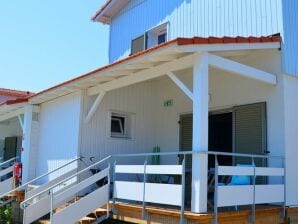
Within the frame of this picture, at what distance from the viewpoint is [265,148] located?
877 centimetres

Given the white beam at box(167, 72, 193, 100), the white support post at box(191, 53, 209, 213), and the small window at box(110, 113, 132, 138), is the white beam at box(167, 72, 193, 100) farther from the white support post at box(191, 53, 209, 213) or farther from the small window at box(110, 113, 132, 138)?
the small window at box(110, 113, 132, 138)

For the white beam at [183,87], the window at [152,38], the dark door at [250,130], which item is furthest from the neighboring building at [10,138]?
the white beam at [183,87]

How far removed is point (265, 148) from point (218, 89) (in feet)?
6.56

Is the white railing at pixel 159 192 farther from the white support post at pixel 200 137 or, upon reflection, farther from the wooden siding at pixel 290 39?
the wooden siding at pixel 290 39

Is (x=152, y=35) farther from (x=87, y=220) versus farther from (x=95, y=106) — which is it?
(x=87, y=220)

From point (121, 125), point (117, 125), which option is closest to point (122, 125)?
point (121, 125)

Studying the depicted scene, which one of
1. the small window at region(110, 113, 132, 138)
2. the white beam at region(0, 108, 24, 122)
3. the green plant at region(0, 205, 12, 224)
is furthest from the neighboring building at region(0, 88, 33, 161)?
the small window at region(110, 113, 132, 138)

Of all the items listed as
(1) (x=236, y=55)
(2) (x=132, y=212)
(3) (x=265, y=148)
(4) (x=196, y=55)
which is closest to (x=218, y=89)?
(1) (x=236, y=55)

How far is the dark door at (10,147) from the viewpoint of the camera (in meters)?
16.9

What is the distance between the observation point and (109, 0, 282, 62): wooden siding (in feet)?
30.4

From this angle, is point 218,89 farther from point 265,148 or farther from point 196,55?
point 196,55

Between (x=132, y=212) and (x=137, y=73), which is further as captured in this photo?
(x=137, y=73)

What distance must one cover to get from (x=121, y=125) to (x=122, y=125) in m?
0.04

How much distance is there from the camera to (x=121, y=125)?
37.2ft
